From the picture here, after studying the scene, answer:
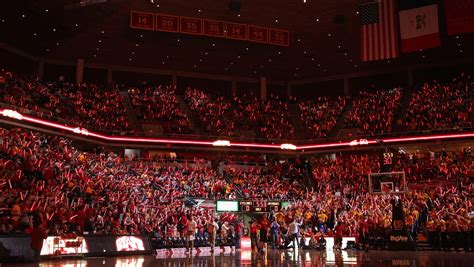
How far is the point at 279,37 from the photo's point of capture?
3378 centimetres

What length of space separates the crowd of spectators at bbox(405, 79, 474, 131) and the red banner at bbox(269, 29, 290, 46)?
1324 cm

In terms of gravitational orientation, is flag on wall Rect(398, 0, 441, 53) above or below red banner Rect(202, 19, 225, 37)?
below

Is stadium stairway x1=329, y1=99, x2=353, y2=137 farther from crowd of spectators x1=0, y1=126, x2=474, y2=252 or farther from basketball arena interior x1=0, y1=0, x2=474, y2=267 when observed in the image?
crowd of spectators x1=0, y1=126, x2=474, y2=252

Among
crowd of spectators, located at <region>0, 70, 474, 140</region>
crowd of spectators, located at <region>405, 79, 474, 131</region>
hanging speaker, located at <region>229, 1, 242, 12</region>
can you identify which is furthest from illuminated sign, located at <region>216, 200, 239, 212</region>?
crowd of spectators, located at <region>405, 79, 474, 131</region>

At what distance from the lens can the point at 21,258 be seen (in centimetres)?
1515

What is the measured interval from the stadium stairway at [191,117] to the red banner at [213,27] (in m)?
12.4

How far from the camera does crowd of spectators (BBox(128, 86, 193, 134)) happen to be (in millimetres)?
41906

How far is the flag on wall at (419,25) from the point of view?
22.0 metres

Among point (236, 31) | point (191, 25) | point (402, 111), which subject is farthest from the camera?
point (402, 111)

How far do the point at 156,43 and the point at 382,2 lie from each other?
57.4ft

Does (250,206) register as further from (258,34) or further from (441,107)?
(441,107)

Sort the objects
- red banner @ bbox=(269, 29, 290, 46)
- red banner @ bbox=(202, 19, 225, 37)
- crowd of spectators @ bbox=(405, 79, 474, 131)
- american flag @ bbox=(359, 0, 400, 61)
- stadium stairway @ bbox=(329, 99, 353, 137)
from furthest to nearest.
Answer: stadium stairway @ bbox=(329, 99, 353, 137)
crowd of spectators @ bbox=(405, 79, 474, 131)
red banner @ bbox=(269, 29, 290, 46)
red banner @ bbox=(202, 19, 225, 37)
american flag @ bbox=(359, 0, 400, 61)

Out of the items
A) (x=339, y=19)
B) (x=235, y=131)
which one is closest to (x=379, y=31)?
(x=339, y=19)

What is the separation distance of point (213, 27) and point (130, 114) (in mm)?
13260
